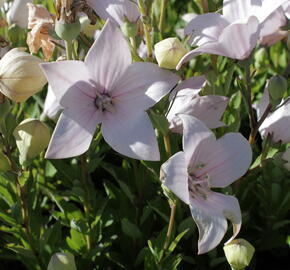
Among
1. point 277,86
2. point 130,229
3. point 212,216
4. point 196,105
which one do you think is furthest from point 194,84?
point 130,229

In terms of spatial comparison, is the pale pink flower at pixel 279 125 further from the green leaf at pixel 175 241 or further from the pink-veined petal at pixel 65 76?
the pink-veined petal at pixel 65 76

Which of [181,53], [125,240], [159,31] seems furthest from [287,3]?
[125,240]

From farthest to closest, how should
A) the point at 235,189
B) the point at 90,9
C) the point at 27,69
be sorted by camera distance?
the point at 235,189
the point at 90,9
the point at 27,69

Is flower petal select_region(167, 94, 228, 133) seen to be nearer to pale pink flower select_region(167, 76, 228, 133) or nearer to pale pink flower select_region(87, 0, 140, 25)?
pale pink flower select_region(167, 76, 228, 133)

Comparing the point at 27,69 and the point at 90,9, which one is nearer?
the point at 27,69

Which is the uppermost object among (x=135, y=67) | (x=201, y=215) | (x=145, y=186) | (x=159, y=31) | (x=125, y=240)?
(x=135, y=67)

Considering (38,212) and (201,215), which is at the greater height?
(201,215)

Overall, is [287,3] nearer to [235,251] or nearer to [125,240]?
[235,251]

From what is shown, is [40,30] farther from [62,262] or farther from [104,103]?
[62,262]
